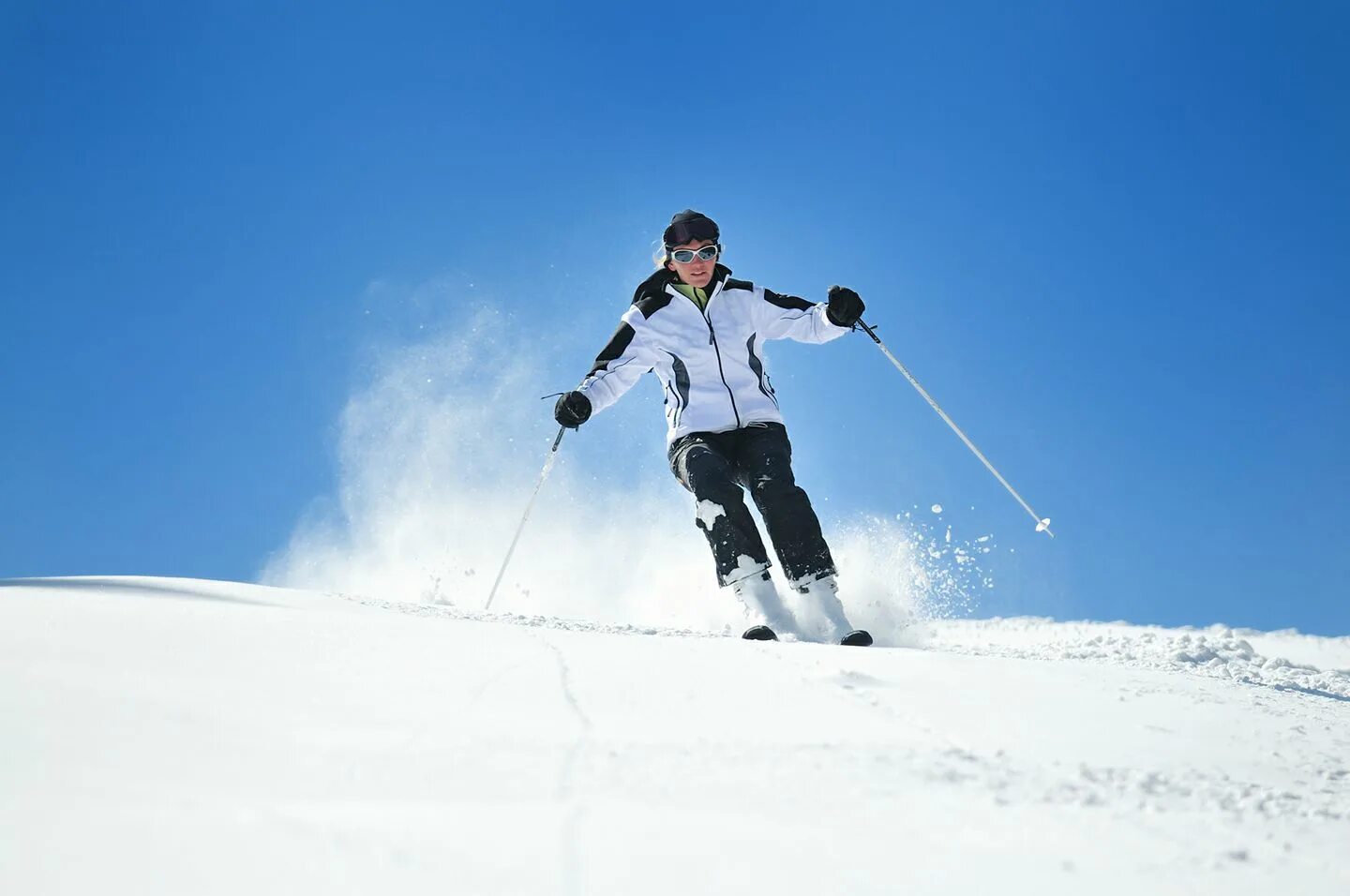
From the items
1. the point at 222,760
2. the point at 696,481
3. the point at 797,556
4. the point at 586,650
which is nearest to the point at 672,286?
the point at 696,481

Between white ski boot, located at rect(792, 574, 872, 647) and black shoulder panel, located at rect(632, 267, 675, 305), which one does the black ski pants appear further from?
black shoulder panel, located at rect(632, 267, 675, 305)

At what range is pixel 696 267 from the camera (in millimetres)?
5645

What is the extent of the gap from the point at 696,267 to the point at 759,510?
1728mm

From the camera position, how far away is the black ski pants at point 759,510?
4547 mm

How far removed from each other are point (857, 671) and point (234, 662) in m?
1.65

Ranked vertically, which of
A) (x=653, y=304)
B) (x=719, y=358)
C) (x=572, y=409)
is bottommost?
(x=572, y=409)

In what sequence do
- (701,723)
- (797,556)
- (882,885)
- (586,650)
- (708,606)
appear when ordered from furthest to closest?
1. (708,606)
2. (797,556)
3. (586,650)
4. (701,723)
5. (882,885)

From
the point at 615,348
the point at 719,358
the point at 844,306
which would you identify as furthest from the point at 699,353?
the point at 844,306

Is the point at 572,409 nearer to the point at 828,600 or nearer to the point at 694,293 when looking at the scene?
the point at 694,293

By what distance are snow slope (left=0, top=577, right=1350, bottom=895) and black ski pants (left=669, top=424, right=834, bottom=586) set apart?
71.3 inches

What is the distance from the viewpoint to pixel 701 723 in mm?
1904

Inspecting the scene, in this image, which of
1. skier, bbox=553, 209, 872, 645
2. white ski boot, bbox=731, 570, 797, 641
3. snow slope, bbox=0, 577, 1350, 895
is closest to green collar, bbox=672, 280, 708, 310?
skier, bbox=553, 209, 872, 645

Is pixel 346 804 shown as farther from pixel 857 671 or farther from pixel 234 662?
pixel 857 671

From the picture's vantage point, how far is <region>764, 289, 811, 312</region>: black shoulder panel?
5.95 m
